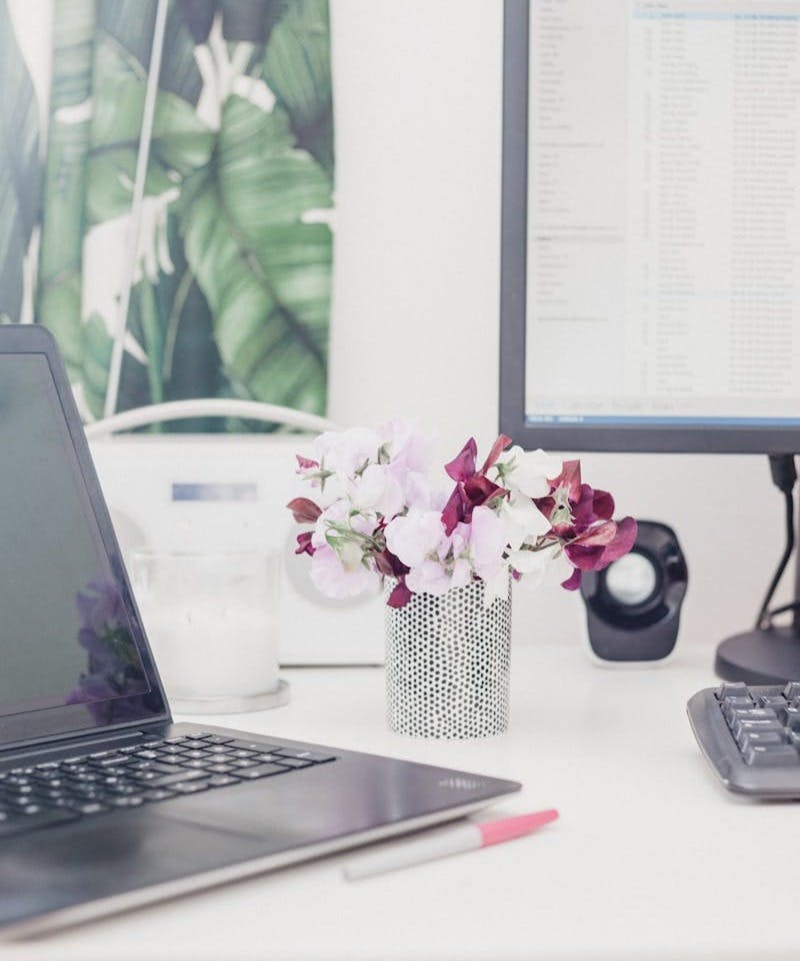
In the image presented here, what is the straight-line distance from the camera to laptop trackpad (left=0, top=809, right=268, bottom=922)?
1.30ft

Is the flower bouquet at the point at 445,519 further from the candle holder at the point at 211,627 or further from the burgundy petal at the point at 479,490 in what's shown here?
the candle holder at the point at 211,627

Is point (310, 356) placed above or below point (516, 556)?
above

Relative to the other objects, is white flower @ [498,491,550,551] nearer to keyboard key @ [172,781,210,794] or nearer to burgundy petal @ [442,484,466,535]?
burgundy petal @ [442,484,466,535]

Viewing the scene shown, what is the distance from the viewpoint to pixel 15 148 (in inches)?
39.8

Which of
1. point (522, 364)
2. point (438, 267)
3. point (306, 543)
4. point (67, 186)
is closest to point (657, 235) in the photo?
point (522, 364)

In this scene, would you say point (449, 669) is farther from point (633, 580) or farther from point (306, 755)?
point (633, 580)

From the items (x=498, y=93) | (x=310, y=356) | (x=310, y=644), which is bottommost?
(x=310, y=644)

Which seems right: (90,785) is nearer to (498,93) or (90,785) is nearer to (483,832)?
(483,832)

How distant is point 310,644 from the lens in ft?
2.92

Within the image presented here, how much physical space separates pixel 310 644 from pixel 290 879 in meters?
0.45

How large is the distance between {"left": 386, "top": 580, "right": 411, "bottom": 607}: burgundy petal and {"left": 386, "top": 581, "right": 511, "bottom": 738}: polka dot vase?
0.04ft

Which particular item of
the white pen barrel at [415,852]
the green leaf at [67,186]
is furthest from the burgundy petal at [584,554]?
the green leaf at [67,186]

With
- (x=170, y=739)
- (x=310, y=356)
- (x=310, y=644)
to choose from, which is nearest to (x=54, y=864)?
(x=170, y=739)

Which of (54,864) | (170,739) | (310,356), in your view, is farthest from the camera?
(310,356)
